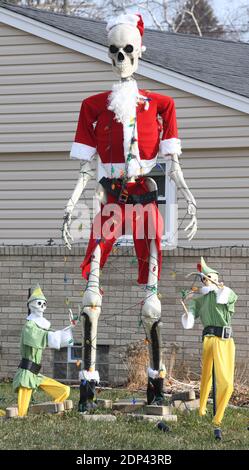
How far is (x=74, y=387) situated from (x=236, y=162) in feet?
10.5

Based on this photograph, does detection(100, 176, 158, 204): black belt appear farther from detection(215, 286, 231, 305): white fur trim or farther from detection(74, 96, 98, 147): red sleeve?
detection(215, 286, 231, 305): white fur trim

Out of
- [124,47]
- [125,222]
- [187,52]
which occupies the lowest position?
[125,222]

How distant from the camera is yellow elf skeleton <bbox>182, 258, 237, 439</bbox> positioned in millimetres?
8055

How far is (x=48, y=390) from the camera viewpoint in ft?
28.5

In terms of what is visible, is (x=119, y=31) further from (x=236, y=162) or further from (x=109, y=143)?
(x=236, y=162)

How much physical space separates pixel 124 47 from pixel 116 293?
425 cm

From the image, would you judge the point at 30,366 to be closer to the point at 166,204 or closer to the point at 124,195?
the point at 124,195

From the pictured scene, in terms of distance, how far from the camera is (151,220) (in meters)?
8.49

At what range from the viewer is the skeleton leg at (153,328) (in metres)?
8.41

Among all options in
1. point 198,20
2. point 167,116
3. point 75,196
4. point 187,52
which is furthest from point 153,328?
point 198,20

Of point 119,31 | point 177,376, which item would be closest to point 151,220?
point 119,31

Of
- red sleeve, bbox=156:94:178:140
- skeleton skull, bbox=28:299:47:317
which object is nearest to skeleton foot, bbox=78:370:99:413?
skeleton skull, bbox=28:299:47:317

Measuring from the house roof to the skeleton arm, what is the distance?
13.0ft

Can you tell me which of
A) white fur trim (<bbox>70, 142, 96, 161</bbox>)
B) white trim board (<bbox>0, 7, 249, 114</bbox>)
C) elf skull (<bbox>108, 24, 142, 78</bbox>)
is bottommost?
white fur trim (<bbox>70, 142, 96, 161</bbox>)
